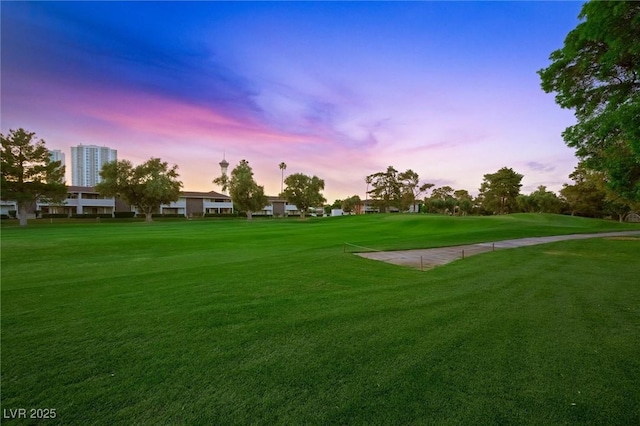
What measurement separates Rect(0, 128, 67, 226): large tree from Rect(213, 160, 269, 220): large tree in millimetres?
26203

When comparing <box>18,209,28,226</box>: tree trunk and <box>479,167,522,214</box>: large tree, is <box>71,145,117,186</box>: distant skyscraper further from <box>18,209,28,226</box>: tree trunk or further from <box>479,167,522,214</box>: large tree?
<box>479,167,522,214</box>: large tree

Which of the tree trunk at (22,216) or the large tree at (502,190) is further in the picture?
the large tree at (502,190)

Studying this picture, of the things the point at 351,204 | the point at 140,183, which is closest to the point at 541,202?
the point at 351,204

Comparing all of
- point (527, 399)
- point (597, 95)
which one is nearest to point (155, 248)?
point (527, 399)

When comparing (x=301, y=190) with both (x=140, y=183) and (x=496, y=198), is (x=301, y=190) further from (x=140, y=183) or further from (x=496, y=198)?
(x=496, y=198)

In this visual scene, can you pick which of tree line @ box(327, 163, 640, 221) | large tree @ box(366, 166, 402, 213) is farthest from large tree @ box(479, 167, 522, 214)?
large tree @ box(366, 166, 402, 213)

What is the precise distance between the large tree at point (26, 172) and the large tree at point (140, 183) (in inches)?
268

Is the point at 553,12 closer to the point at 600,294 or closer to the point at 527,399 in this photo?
the point at 600,294

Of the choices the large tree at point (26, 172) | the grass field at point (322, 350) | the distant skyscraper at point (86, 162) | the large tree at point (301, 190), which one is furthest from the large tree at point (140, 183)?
the distant skyscraper at point (86, 162)

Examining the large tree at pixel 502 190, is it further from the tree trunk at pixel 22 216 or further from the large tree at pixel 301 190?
the tree trunk at pixel 22 216

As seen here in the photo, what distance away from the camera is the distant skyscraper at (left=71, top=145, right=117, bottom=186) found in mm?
106125

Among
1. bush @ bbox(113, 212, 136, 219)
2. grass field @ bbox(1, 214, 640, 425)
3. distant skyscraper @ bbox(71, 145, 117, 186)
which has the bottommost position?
grass field @ bbox(1, 214, 640, 425)

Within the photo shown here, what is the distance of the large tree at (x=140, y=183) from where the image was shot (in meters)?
48.7

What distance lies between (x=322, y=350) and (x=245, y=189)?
184 ft
